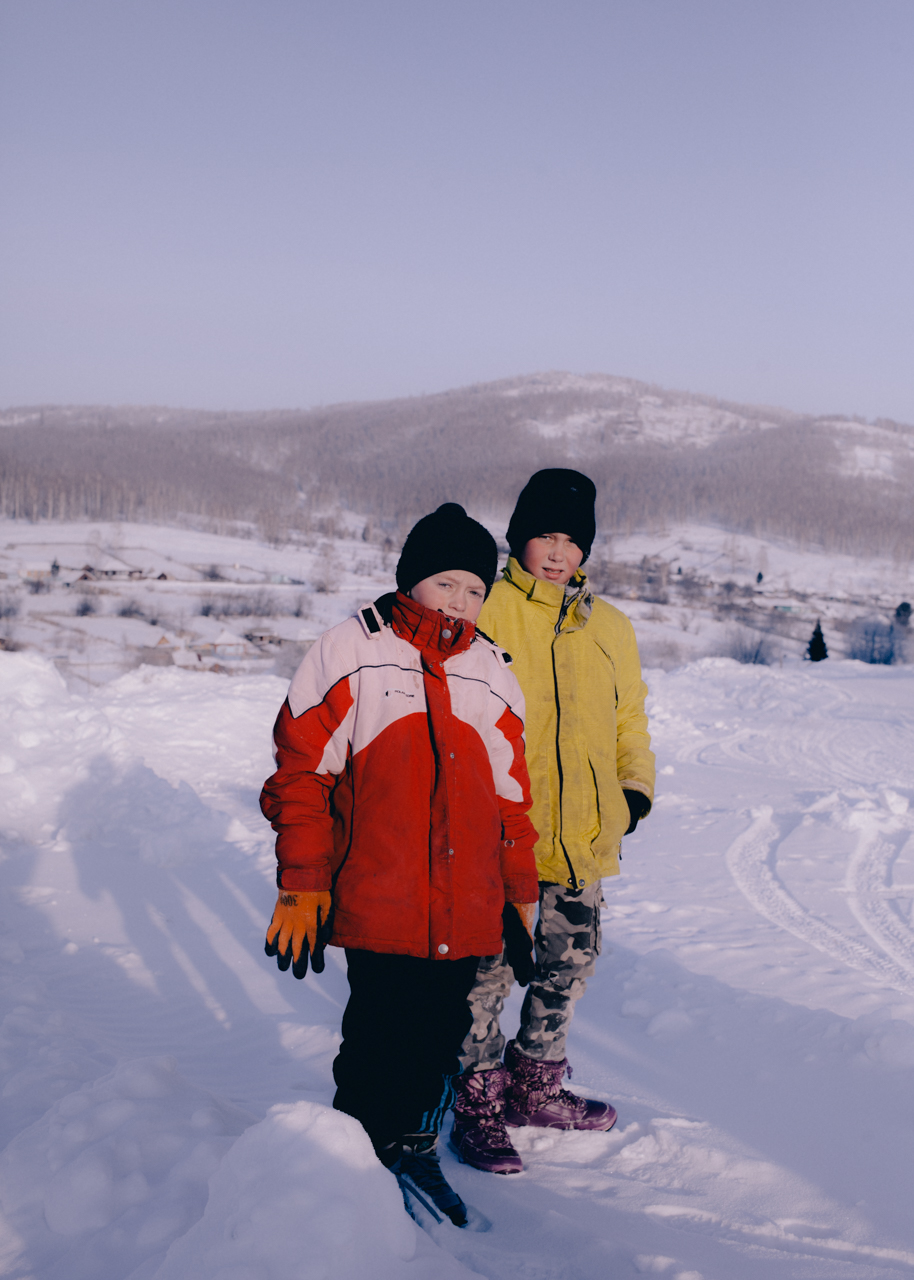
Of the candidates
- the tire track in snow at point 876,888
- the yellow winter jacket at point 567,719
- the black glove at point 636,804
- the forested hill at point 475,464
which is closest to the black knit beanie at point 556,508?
the yellow winter jacket at point 567,719

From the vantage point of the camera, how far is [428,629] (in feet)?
6.14

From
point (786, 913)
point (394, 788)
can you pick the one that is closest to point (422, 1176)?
point (394, 788)

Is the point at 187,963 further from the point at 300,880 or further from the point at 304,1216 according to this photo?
the point at 304,1216

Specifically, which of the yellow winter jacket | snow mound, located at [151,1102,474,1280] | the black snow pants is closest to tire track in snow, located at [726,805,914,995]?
the yellow winter jacket

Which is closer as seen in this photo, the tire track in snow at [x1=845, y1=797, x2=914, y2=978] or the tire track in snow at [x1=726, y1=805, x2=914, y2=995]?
the tire track in snow at [x1=726, y1=805, x2=914, y2=995]

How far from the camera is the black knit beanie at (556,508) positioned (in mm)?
2311

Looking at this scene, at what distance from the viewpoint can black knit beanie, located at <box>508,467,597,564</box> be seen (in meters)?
2.31

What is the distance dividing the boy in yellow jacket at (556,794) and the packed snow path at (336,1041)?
5.3 inches

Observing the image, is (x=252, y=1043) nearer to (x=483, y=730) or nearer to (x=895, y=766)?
(x=483, y=730)

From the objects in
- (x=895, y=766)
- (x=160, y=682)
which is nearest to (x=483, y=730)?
(x=895, y=766)

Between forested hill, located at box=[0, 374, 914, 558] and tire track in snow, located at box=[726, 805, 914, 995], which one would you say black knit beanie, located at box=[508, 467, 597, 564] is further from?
forested hill, located at box=[0, 374, 914, 558]

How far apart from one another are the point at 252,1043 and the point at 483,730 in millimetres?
1872

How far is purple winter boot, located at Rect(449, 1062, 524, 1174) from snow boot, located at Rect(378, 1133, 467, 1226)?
0.21 metres

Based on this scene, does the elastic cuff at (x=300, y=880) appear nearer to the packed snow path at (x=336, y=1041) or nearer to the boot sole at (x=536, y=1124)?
the packed snow path at (x=336, y=1041)
